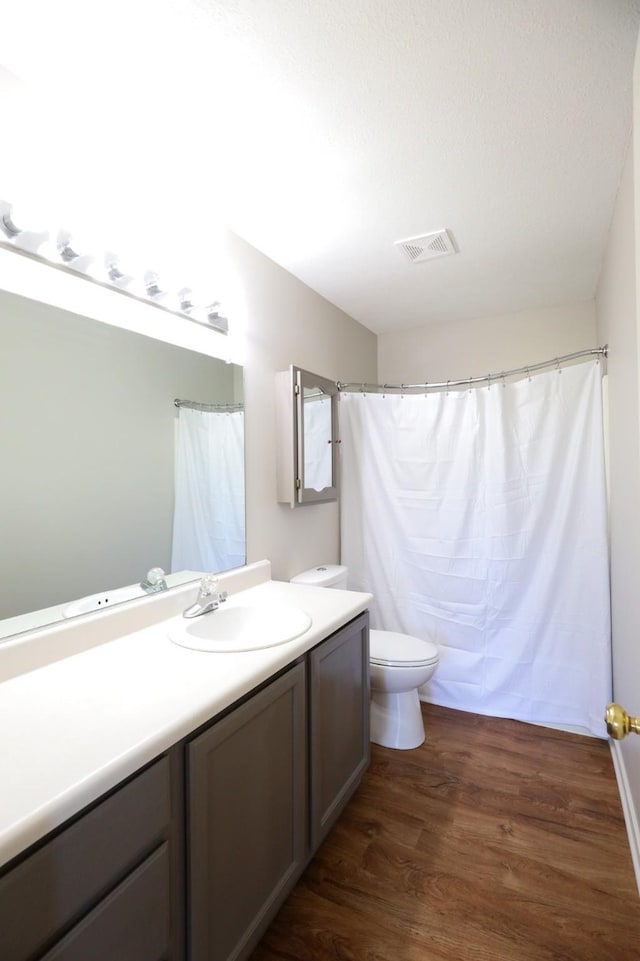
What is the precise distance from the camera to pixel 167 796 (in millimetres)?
854

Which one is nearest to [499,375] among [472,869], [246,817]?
[472,869]

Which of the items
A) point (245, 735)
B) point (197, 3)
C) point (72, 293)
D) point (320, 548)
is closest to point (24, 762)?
point (245, 735)

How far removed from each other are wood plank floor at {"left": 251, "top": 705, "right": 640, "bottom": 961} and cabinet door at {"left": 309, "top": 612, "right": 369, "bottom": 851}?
0.17 metres

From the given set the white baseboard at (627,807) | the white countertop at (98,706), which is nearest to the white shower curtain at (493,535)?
the white baseboard at (627,807)

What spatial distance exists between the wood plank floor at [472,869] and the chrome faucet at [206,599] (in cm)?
90

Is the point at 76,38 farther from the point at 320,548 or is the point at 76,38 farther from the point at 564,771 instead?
the point at 564,771

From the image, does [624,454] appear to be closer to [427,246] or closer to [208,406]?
[427,246]

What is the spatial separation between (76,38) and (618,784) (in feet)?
9.95

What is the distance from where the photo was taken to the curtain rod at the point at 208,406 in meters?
1.65

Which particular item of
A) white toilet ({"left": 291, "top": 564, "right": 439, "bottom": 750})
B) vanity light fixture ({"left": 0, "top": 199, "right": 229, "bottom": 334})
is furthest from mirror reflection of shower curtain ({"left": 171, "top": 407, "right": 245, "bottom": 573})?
white toilet ({"left": 291, "top": 564, "right": 439, "bottom": 750})

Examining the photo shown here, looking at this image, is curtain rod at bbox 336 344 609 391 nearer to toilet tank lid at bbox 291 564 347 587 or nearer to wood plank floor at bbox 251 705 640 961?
toilet tank lid at bbox 291 564 347 587

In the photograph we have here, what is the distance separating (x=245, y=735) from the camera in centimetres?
107

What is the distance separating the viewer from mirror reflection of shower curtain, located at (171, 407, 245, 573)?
1.64 metres

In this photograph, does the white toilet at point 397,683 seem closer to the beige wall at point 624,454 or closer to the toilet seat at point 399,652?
the toilet seat at point 399,652
